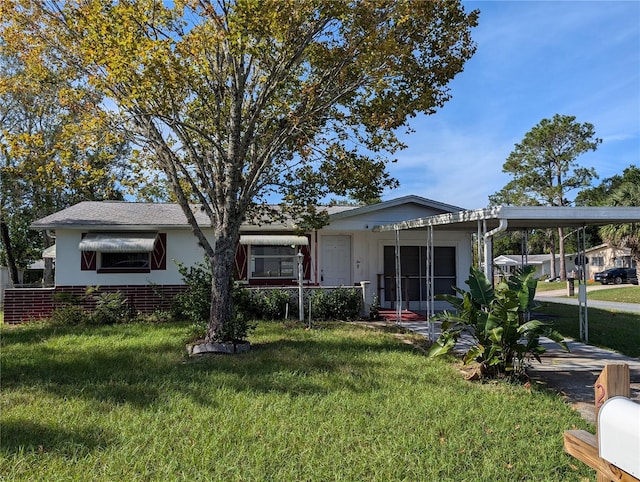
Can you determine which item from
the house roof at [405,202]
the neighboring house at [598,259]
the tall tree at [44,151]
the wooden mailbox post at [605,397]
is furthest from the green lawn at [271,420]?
the neighboring house at [598,259]

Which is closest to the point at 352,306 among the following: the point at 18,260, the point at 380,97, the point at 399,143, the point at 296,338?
the point at 296,338

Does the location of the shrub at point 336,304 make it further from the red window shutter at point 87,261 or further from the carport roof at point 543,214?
the red window shutter at point 87,261

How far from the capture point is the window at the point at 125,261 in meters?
13.2

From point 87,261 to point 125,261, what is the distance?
3.39 feet

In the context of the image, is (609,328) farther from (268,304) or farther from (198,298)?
(198,298)

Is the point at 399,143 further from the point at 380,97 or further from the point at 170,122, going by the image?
the point at 170,122

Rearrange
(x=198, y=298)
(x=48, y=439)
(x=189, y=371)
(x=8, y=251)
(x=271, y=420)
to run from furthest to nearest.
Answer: (x=8, y=251)
(x=198, y=298)
(x=189, y=371)
(x=271, y=420)
(x=48, y=439)

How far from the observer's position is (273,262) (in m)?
14.0

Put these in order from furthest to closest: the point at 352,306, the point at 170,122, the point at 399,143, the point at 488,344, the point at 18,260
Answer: the point at 18,260 < the point at 352,306 < the point at 399,143 < the point at 170,122 < the point at 488,344

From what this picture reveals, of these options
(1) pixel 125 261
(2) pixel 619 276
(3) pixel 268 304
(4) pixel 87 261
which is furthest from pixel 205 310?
(2) pixel 619 276

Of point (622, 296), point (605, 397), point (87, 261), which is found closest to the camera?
point (605, 397)

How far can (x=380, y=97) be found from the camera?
9.05 meters

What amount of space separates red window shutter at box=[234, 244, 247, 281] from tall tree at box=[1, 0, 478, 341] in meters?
4.22

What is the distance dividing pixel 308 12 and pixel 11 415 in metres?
7.03
